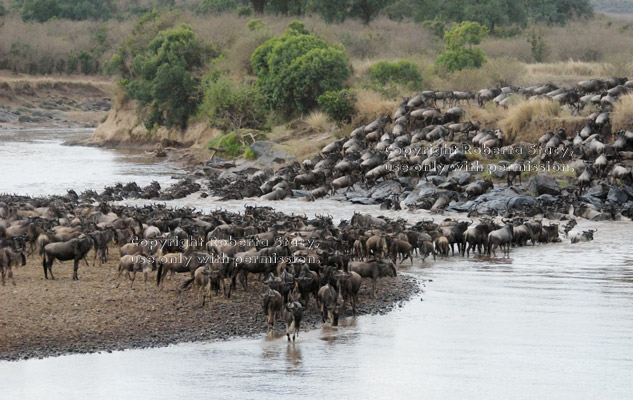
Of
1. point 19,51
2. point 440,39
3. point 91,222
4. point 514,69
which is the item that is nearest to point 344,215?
point 91,222

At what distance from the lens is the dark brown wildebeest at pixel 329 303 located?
16.1 m

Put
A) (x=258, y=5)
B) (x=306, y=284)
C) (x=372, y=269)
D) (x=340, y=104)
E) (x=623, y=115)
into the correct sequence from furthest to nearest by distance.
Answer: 1. (x=258, y=5)
2. (x=340, y=104)
3. (x=623, y=115)
4. (x=372, y=269)
5. (x=306, y=284)

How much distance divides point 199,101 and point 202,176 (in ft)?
52.8

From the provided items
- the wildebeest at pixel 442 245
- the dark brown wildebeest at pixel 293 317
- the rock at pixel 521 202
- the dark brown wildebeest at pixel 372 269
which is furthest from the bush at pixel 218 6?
the dark brown wildebeest at pixel 293 317

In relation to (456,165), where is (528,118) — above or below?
above

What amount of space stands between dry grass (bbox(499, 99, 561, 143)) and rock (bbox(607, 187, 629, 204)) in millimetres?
6216

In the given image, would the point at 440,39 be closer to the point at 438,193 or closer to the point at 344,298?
the point at 438,193

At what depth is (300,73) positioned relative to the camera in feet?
150

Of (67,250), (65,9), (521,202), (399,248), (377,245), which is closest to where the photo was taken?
(67,250)

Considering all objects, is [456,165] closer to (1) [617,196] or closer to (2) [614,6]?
(1) [617,196]

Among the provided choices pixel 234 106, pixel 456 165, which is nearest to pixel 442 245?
pixel 456 165

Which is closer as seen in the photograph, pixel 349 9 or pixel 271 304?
pixel 271 304

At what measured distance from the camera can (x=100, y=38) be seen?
323 feet

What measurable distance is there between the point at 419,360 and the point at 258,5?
63.8 metres
